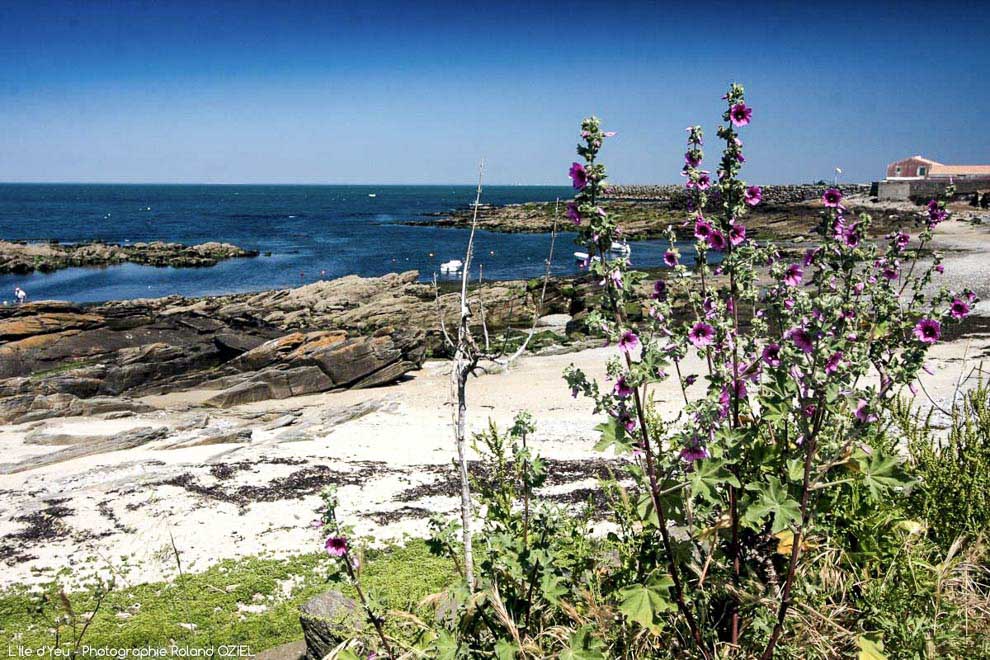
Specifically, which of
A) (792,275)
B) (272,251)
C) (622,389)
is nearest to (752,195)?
(792,275)

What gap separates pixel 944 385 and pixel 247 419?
14.1 m

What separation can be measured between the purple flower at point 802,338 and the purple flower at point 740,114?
924 millimetres


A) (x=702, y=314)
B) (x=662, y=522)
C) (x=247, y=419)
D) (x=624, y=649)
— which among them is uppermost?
(x=702, y=314)

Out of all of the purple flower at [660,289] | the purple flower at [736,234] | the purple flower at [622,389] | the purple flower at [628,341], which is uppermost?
the purple flower at [736,234]

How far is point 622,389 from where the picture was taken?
263 centimetres

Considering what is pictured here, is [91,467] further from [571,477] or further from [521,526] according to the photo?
[521,526]

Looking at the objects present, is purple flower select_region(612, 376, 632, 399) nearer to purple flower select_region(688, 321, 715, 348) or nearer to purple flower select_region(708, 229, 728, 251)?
purple flower select_region(688, 321, 715, 348)

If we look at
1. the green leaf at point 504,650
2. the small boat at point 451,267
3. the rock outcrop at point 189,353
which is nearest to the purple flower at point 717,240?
the green leaf at point 504,650

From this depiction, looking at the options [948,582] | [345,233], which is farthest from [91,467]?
[345,233]

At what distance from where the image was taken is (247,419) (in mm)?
15266

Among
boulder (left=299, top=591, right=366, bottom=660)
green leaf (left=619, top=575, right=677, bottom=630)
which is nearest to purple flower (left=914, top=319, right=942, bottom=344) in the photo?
green leaf (left=619, top=575, right=677, bottom=630)

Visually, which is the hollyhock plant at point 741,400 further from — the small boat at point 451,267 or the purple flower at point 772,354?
the small boat at point 451,267

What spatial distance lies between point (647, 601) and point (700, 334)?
111 centimetres

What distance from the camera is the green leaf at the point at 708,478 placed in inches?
102
